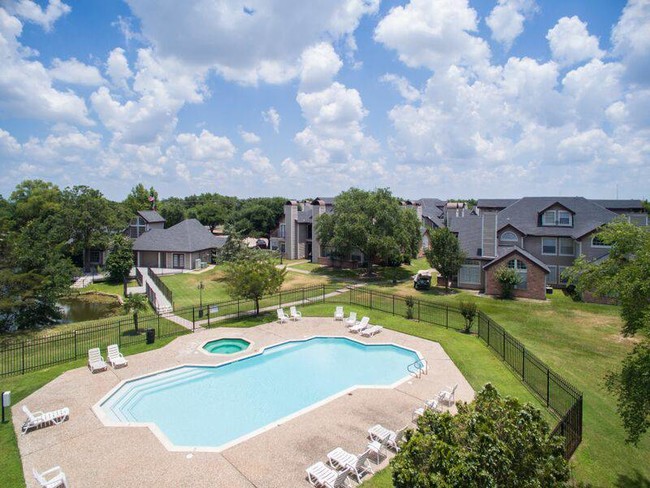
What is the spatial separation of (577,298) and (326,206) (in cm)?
3304

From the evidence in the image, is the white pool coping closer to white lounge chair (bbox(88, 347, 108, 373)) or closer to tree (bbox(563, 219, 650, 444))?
white lounge chair (bbox(88, 347, 108, 373))

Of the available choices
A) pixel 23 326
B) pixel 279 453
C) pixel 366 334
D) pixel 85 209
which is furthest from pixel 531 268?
pixel 85 209

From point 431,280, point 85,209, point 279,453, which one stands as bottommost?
point 279,453

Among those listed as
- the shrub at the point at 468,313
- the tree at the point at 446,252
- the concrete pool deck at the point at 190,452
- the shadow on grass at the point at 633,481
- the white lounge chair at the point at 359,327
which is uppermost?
the tree at the point at 446,252

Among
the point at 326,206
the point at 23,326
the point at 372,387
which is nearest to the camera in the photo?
the point at 372,387

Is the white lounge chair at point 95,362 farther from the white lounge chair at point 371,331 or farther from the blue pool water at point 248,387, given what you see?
the white lounge chair at point 371,331

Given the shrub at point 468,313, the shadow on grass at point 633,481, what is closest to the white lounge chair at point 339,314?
the shrub at point 468,313

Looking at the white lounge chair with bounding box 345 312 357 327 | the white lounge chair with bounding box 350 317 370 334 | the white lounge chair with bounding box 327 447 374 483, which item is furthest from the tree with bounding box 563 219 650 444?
the white lounge chair with bounding box 345 312 357 327

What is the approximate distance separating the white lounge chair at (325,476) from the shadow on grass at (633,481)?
7437 millimetres

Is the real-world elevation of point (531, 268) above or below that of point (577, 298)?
above

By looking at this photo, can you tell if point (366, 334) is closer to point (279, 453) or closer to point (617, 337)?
point (279, 453)

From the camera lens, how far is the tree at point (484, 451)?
21.6 ft

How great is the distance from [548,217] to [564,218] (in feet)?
4.58

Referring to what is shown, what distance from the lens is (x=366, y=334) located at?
2392cm
